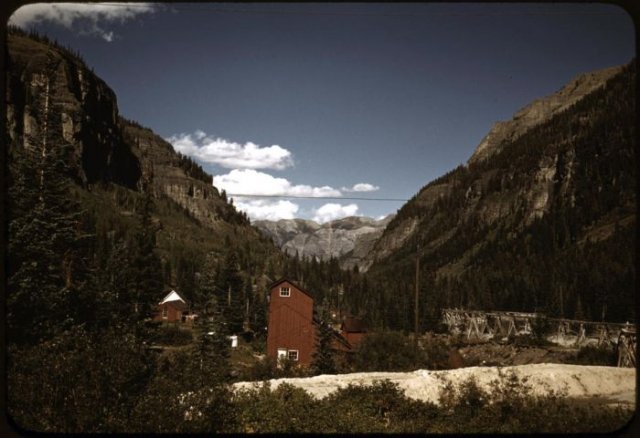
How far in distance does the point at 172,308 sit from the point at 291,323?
105 feet

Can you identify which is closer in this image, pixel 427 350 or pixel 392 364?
pixel 392 364

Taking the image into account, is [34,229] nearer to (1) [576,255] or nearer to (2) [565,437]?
(2) [565,437]

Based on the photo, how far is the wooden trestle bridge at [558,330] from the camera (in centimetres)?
1955

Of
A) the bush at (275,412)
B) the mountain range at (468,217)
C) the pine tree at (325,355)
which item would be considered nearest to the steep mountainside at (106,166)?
the mountain range at (468,217)

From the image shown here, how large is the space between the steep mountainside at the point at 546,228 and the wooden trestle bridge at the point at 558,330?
566 centimetres

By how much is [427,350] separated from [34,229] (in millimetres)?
20698

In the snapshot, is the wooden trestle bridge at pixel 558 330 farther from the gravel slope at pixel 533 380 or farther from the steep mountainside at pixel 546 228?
the steep mountainside at pixel 546 228

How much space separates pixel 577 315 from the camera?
171 ft

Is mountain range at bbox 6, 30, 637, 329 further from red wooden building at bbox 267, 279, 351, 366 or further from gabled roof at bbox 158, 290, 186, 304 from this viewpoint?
red wooden building at bbox 267, 279, 351, 366

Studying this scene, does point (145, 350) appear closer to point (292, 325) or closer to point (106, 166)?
point (292, 325)

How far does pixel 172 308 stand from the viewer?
5753 centimetres

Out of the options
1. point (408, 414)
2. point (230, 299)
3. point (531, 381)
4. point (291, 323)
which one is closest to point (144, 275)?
point (291, 323)

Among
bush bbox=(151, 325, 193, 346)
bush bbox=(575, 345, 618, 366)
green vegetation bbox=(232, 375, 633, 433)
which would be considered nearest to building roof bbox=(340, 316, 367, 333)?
bush bbox=(151, 325, 193, 346)

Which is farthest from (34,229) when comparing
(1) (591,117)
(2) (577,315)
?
(1) (591,117)
